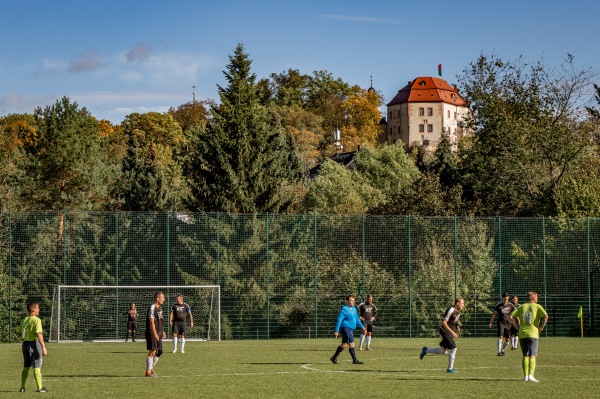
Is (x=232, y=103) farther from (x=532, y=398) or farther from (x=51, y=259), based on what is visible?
(x=532, y=398)

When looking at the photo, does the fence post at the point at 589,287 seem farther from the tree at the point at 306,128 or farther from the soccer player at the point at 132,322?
the tree at the point at 306,128

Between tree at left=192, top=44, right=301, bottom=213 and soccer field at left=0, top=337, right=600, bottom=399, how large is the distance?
17765mm

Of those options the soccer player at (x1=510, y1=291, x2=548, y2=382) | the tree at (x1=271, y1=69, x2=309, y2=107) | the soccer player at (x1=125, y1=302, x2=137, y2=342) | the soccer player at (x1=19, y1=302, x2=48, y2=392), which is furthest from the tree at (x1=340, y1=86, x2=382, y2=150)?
the soccer player at (x1=19, y1=302, x2=48, y2=392)

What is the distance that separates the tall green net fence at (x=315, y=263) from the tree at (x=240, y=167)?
8.80 metres

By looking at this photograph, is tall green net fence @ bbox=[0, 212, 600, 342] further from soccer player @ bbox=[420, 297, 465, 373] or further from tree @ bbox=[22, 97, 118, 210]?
tree @ bbox=[22, 97, 118, 210]

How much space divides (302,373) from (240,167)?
3096 centimetres

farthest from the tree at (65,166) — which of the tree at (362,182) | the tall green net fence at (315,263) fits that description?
the tall green net fence at (315,263)

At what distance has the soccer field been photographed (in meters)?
19.0

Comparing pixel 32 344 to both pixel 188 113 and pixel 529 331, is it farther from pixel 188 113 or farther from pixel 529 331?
pixel 188 113

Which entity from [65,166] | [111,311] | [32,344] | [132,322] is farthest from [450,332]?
[65,166]

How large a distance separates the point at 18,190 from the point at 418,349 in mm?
34782

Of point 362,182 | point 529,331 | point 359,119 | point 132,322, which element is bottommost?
point 132,322

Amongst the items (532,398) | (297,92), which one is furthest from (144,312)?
(297,92)

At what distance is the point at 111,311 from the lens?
41.5 metres
